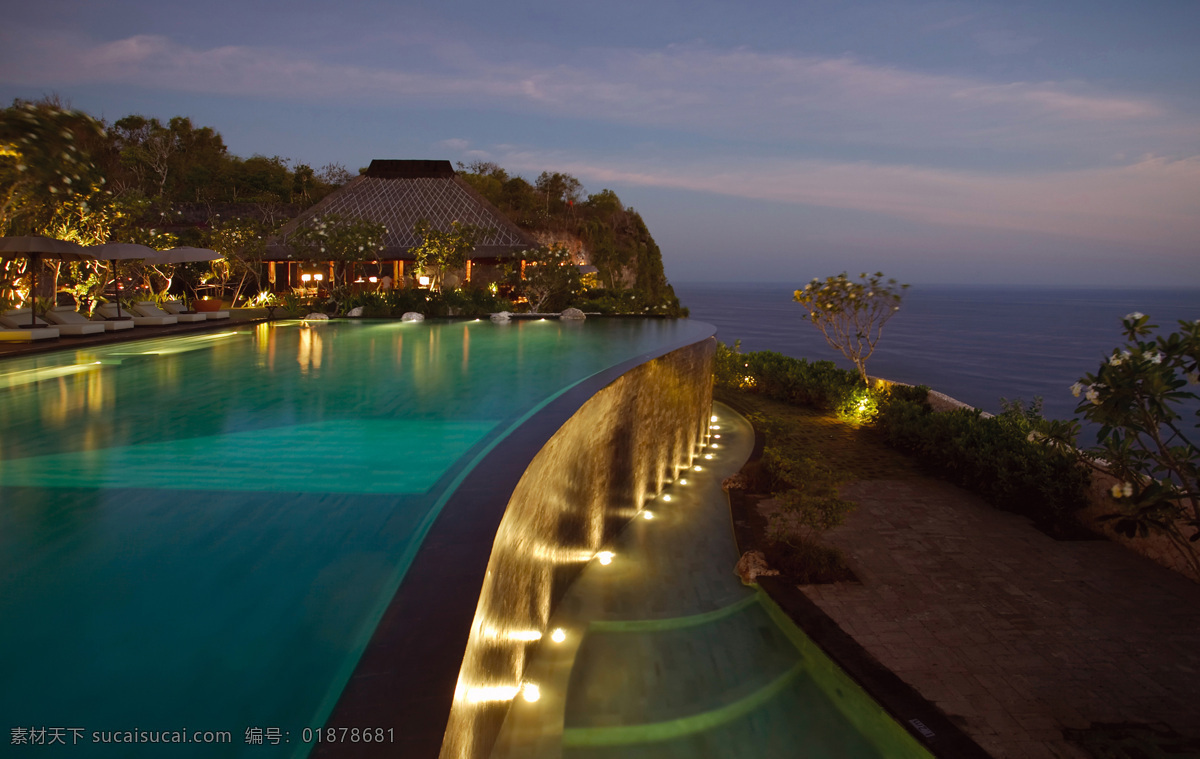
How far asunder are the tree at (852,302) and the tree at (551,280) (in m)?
6.23

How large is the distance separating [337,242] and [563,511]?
52.2 ft

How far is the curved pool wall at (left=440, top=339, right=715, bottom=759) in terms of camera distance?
251 centimetres

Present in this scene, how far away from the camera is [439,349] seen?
401 inches

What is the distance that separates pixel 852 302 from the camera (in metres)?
17.2

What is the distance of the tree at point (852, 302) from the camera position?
16750mm

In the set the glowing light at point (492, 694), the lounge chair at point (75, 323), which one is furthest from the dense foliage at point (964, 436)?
the lounge chair at point (75, 323)

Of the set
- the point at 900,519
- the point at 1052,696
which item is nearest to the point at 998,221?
the point at 900,519

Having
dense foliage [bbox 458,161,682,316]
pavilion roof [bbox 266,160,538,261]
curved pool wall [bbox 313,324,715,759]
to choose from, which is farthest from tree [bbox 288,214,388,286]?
dense foliage [bbox 458,161,682,316]

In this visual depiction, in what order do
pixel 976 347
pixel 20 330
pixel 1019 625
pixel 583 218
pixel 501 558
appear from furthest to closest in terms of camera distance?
pixel 976 347 → pixel 583 218 → pixel 20 330 → pixel 1019 625 → pixel 501 558

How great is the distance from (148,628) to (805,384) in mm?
14410

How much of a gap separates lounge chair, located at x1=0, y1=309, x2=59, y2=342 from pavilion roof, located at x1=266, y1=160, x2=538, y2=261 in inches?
571

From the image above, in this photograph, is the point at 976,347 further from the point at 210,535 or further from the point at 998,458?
the point at 210,535

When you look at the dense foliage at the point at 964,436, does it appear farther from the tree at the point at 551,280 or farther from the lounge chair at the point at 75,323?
the lounge chair at the point at 75,323

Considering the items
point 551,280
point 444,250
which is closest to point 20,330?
point 444,250
